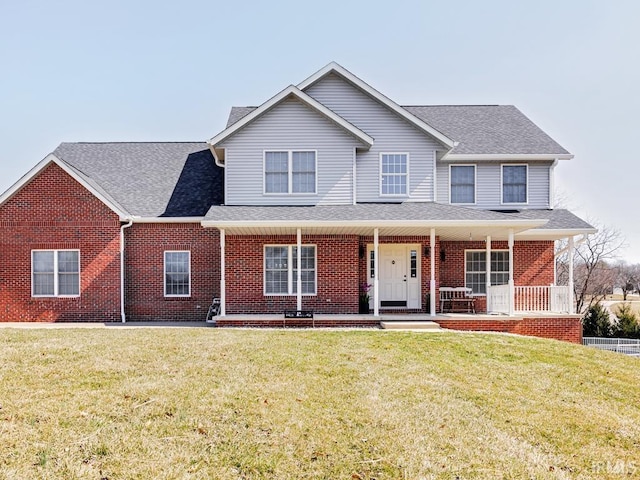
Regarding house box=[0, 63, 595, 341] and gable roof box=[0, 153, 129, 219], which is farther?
gable roof box=[0, 153, 129, 219]

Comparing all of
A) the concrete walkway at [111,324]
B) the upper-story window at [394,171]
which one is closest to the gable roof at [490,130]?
the upper-story window at [394,171]

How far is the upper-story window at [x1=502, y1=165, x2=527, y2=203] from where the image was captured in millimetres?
16734

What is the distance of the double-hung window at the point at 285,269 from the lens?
49.6 feet

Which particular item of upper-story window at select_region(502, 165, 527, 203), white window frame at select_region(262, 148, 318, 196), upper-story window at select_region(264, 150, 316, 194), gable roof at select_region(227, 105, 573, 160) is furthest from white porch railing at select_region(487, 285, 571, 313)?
upper-story window at select_region(264, 150, 316, 194)

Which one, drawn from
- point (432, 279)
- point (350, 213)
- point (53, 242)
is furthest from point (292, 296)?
point (53, 242)

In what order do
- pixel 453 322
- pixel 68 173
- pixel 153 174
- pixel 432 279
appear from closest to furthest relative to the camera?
pixel 453 322 < pixel 432 279 < pixel 68 173 < pixel 153 174

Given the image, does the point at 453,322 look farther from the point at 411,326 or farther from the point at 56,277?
the point at 56,277

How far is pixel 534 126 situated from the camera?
18.3 m

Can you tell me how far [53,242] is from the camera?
48.9ft

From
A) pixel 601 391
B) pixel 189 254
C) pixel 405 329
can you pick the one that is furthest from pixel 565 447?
pixel 189 254

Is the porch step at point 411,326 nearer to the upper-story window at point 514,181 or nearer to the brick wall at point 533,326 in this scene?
the brick wall at point 533,326

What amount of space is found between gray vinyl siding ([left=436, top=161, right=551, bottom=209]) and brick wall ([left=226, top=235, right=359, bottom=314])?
460 cm

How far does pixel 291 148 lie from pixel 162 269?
20.9ft

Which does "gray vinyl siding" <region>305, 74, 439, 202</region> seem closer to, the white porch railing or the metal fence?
the white porch railing
